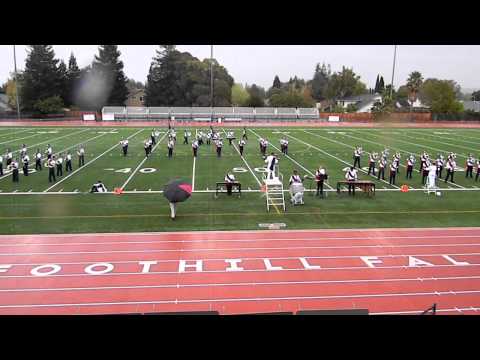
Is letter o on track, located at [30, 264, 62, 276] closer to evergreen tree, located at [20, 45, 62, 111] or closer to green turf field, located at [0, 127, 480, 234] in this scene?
green turf field, located at [0, 127, 480, 234]

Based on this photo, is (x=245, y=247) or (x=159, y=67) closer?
(x=245, y=247)

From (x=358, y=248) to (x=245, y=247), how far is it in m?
2.31

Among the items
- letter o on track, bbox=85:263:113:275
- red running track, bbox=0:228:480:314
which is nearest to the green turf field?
red running track, bbox=0:228:480:314

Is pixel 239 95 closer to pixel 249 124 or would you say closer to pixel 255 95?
pixel 255 95

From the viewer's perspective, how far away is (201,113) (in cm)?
4297

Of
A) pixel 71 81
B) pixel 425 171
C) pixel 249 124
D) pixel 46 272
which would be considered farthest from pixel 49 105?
pixel 46 272

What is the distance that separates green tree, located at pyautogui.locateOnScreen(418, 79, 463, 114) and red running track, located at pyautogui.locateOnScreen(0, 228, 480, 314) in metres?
24.3

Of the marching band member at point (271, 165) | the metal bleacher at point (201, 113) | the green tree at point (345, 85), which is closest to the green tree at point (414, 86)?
the green tree at point (345, 85)

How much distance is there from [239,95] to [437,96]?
1447 cm

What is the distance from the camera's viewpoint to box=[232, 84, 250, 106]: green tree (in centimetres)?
3175

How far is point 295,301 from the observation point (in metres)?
6.88

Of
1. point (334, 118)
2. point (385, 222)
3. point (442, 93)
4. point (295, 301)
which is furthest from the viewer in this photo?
point (334, 118)
